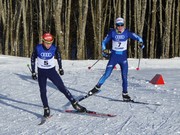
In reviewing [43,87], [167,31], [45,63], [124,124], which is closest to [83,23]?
[167,31]

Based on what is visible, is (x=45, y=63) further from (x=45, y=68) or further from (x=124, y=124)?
(x=124, y=124)

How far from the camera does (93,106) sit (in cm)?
908

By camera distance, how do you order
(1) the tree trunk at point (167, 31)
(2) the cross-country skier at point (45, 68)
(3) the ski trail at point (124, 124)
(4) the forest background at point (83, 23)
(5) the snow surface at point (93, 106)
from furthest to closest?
(1) the tree trunk at point (167, 31), (4) the forest background at point (83, 23), (2) the cross-country skier at point (45, 68), (5) the snow surface at point (93, 106), (3) the ski trail at point (124, 124)

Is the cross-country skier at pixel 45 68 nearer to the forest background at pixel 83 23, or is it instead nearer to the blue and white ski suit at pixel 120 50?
the blue and white ski suit at pixel 120 50

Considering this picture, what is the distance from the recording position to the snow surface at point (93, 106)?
7195 millimetres

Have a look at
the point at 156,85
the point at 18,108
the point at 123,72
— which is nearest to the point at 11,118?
the point at 18,108

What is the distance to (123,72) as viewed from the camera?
30.6 feet

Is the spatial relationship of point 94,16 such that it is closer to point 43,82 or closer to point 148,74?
point 148,74

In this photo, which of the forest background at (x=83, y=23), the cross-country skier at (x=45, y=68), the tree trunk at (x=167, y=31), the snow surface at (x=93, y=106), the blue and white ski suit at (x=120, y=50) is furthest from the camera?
the tree trunk at (x=167, y=31)

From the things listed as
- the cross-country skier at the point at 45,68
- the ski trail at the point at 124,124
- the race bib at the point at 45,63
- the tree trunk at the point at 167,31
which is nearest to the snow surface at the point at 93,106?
the ski trail at the point at 124,124

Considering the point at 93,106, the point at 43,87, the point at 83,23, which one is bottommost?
→ the point at 93,106

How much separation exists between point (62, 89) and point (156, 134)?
2.18 metres

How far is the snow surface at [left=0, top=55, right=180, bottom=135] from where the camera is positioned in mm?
7195

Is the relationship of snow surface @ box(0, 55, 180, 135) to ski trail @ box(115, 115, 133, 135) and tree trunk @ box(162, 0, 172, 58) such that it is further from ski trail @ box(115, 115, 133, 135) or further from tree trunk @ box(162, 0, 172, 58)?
tree trunk @ box(162, 0, 172, 58)
